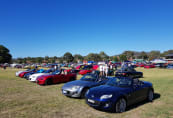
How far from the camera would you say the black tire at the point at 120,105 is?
15.3ft

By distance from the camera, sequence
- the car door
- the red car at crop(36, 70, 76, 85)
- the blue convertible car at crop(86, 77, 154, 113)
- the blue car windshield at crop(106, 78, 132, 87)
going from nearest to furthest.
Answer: the blue convertible car at crop(86, 77, 154, 113) → the car door → the blue car windshield at crop(106, 78, 132, 87) → the red car at crop(36, 70, 76, 85)

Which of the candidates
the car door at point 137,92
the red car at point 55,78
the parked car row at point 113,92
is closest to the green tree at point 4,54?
the red car at point 55,78

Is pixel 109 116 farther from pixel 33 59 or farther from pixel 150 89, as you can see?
pixel 33 59

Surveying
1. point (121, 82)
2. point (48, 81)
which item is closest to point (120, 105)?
point (121, 82)

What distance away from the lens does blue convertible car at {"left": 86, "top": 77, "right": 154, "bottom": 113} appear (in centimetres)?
457

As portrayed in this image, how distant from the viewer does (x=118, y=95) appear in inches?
184

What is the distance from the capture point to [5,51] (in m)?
69.8

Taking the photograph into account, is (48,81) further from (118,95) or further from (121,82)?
(118,95)

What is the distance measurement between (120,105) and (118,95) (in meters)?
0.43

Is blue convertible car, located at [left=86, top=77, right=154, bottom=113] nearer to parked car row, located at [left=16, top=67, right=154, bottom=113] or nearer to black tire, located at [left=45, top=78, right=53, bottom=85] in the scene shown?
parked car row, located at [left=16, top=67, right=154, bottom=113]

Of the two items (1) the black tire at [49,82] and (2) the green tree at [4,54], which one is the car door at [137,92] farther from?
(2) the green tree at [4,54]

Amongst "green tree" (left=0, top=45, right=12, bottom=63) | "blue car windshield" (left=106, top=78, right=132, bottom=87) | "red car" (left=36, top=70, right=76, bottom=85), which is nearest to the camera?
"blue car windshield" (left=106, top=78, right=132, bottom=87)

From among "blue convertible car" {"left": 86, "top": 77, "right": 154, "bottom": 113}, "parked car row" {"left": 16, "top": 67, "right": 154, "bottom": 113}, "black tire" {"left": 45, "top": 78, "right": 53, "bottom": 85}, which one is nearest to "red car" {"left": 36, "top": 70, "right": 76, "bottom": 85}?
"black tire" {"left": 45, "top": 78, "right": 53, "bottom": 85}

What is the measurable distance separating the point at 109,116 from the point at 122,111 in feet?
2.27
